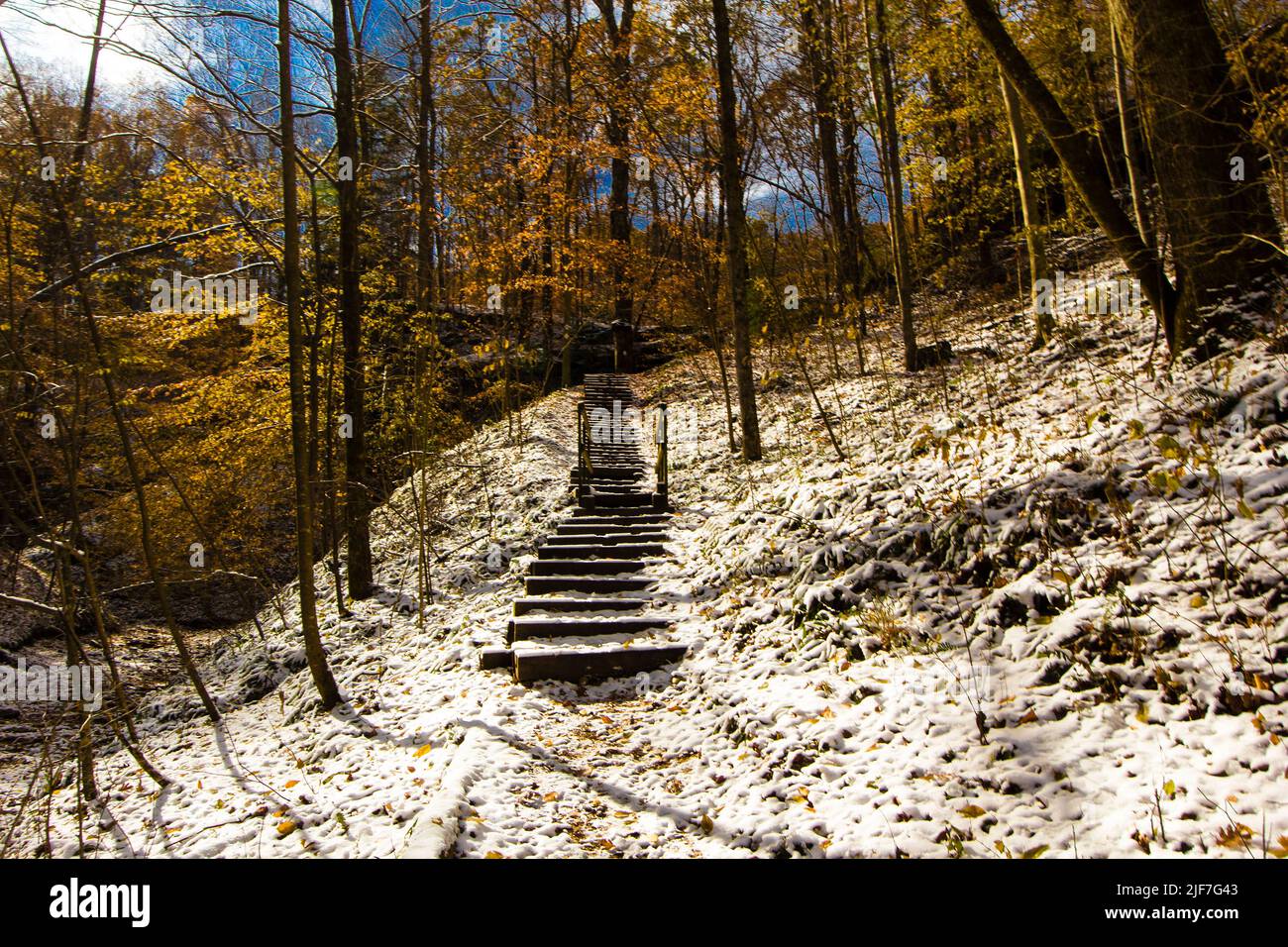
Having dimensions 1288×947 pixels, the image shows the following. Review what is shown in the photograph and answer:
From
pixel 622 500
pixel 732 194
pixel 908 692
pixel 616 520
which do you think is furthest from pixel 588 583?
pixel 732 194

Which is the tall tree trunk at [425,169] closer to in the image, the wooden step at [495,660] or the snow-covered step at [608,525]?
the snow-covered step at [608,525]

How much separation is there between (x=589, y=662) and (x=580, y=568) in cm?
215

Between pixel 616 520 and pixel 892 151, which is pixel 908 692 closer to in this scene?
pixel 616 520

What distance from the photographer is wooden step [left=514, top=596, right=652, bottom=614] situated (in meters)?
6.66

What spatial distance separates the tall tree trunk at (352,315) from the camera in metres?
7.49

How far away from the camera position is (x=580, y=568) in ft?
25.1

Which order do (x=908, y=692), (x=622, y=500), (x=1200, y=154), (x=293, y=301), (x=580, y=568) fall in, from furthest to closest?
(x=622, y=500) → (x=580, y=568) → (x=293, y=301) → (x=1200, y=154) → (x=908, y=692)

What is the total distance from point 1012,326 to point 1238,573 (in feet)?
27.5

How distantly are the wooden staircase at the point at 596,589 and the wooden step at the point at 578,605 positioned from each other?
0.04 feet

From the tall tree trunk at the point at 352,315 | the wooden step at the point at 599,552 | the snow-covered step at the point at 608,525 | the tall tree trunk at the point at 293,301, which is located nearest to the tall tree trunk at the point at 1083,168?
A: the wooden step at the point at 599,552

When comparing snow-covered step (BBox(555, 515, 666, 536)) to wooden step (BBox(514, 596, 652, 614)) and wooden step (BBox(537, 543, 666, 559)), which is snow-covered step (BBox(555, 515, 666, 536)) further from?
wooden step (BBox(514, 596, 652, 614))

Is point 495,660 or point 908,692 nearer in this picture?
point 908,692
